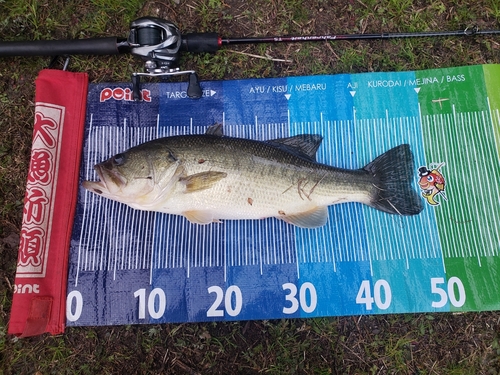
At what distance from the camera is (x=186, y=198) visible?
338 cm

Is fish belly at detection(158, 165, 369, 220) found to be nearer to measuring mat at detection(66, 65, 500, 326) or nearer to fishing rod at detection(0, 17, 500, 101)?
measuring mat at detection(66, 65, 500, 326)

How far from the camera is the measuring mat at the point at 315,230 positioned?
3.65 metres

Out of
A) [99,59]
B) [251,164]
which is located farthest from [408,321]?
[99,59]

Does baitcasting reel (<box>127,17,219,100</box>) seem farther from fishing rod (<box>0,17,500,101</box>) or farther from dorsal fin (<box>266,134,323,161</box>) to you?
dorsal fin (<box>266,134,323,161</box>)

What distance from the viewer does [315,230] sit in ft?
12.5

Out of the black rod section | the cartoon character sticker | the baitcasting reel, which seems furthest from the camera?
the black rod section

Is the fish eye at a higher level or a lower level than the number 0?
higher

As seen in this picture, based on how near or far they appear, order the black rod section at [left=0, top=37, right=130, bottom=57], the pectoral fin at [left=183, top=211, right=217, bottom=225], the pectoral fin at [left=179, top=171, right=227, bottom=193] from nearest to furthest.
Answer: the pectoral fin at [left=179, top=171, right=227, bottom=193] → the pectoral fin at [left=183, top=211, right=217, bottom=225] → the black rod section at [left=0, top=37, right=130, bottom=57]

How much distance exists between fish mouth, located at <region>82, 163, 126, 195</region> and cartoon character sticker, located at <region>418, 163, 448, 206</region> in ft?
10.0

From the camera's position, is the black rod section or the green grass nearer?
the green grass

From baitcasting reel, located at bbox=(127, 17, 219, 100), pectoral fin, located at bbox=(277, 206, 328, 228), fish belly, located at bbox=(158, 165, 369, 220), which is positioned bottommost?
pectoral fin, located at bbox=(277, 206, 328, 228)

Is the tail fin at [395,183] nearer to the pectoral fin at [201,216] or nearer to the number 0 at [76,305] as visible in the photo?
the pectoral fin at [201,216]

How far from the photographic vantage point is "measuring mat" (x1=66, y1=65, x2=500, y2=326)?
3.65 metres

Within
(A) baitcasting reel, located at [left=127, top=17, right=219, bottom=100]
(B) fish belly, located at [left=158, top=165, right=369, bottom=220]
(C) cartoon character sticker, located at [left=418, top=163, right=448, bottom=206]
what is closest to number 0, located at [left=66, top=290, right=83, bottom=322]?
(B) fish belly, located at [left=158, top=165, right=369, bottom=220]
